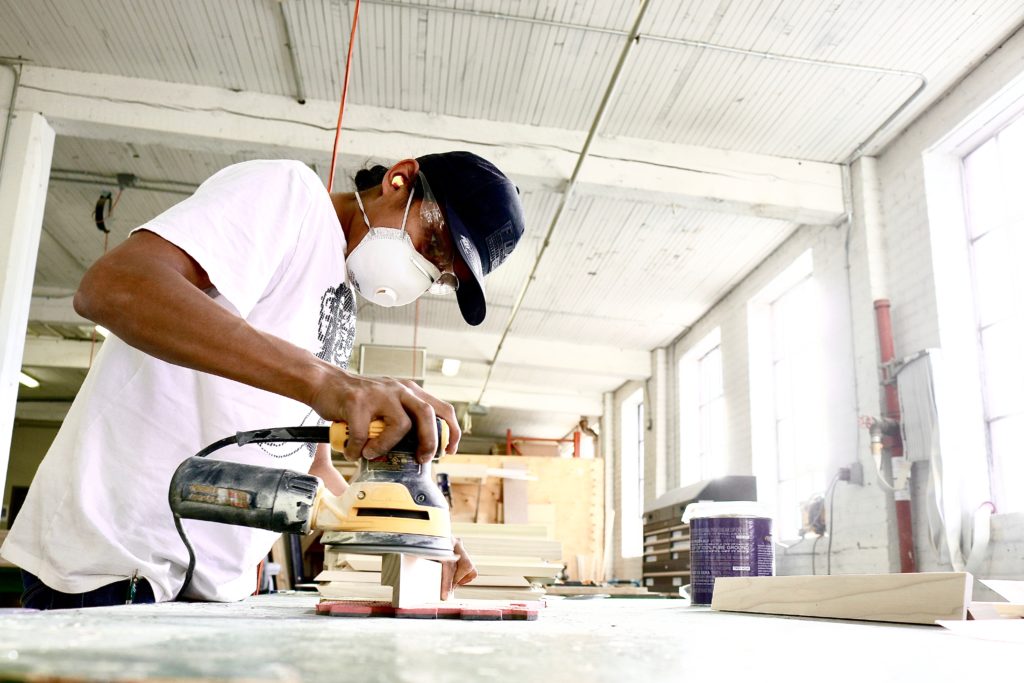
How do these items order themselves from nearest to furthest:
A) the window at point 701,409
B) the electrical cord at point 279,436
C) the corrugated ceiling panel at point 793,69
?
1. the electrical cord at point 279,436
2. the corrugated ceiling panel at point 793,69
3. the window at point 701,409

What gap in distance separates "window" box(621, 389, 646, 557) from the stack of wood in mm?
7980

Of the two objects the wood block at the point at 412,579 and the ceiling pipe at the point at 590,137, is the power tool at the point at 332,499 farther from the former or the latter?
the ceiling pipe at the point at 590,137

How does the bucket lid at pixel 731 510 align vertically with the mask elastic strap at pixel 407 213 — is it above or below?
below

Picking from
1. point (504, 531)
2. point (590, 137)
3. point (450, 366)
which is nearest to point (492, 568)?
point (504, 531)

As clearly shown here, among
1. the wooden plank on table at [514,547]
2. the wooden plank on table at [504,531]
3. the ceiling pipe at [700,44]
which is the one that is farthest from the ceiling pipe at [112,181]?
the wooden plank on table at [514,547]

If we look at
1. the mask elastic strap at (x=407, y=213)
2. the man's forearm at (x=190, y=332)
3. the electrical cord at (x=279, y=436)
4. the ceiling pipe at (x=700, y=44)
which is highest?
the ceiling pipe at (x=700, y=44)

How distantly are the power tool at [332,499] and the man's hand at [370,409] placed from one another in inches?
0.7

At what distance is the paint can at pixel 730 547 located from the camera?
2.19 meters

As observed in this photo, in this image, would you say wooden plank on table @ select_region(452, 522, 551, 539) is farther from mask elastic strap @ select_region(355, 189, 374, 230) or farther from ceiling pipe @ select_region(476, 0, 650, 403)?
ceiling pipe @ select_region(476, 0, 650, 403)

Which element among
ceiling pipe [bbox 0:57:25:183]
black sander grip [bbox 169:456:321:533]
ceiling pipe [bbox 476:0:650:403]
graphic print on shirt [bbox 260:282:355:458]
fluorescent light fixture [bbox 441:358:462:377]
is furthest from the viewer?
fluorescent light fixture [bbox 441:358:462:377]

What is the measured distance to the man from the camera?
3.54 ft

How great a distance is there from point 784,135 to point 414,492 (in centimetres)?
491

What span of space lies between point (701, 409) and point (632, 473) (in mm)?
2449

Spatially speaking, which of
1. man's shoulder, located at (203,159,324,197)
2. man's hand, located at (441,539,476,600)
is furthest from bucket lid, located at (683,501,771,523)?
man's shoulder, located at (203,159,324,197)
